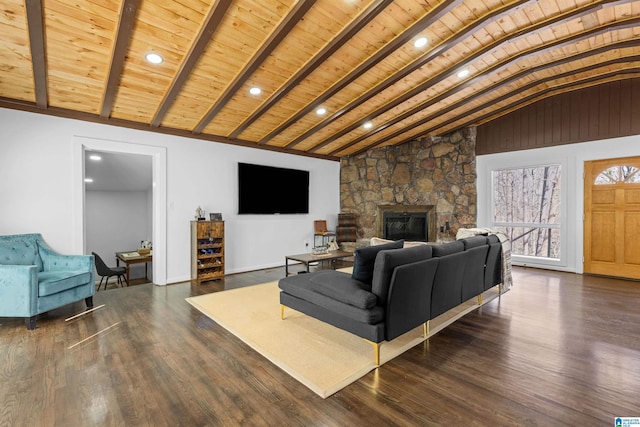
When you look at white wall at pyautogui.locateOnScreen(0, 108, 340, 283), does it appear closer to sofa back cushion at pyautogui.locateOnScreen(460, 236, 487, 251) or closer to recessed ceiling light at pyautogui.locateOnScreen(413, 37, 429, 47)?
recessed ceiling light at pyautogui.locateOnScreen(413, 37, 429, 47)

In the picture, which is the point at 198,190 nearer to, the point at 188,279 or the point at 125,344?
the point at 188,279

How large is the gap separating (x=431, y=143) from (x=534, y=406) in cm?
579

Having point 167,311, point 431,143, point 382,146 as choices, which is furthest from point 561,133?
point 167,311

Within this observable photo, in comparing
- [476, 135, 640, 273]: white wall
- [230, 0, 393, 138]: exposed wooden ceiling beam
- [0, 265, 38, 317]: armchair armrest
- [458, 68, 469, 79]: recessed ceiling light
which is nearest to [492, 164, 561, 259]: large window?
[476, 135, 640, 273]: white wall

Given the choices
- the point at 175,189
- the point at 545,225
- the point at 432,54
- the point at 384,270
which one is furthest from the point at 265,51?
the point at 545,225

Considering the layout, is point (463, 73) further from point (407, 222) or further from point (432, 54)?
point (407, 222)

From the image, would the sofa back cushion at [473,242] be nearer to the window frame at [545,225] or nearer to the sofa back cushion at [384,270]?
the sofa back cushion at [384,270]

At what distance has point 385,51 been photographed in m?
3.47

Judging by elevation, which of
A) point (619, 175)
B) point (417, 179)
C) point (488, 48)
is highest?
point (488, 48)

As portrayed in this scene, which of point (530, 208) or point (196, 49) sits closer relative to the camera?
point (196, 49)

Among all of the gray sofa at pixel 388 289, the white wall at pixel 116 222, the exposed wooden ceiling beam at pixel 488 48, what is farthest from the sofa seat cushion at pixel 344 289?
the white wall at pixel 116 222

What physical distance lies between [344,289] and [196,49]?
280 cm

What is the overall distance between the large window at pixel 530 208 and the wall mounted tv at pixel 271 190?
422cm

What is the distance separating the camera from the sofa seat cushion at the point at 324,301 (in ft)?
7.47
